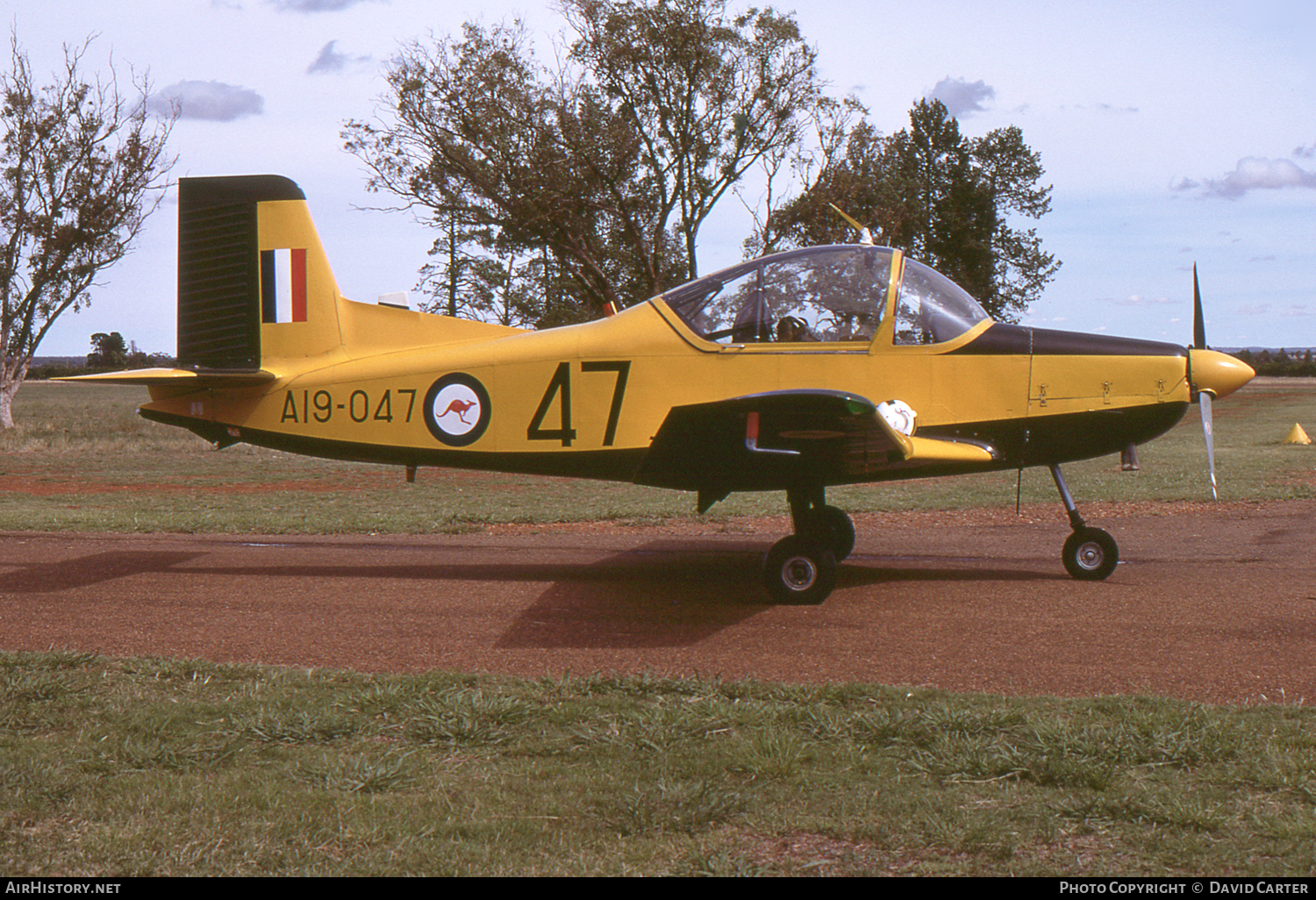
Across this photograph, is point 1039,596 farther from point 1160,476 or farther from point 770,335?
point 1160,476

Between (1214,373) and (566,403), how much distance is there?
5.16 m

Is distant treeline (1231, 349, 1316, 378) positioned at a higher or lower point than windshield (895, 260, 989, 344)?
higher

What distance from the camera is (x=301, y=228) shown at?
30.5 feet

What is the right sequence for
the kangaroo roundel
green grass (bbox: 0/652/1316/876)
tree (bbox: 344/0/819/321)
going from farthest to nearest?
tree (bbox: 344/0/819/321), the kangaroo roundel, green grass (bbox: 0/652/1316/876)

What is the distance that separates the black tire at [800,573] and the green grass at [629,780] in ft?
7.57

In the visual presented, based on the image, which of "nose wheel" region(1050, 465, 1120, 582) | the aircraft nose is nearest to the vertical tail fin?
"nose wheel" region(1050, 465, 1120, 582)

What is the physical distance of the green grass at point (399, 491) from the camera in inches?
499

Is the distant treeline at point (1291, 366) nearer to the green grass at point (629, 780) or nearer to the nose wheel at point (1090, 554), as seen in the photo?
the nose wheel at point (1090, 554)

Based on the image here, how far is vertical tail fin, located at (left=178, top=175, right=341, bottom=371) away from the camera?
29.6 ft

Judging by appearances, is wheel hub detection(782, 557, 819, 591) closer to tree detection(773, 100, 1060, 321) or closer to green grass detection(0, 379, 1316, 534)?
green grass detection(0, 379, 1316, 534)

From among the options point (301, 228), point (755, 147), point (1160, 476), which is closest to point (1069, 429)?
point (301, 228)

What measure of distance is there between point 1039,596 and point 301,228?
7.15 metres

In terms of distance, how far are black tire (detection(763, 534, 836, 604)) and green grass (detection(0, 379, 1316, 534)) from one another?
17.4 feet

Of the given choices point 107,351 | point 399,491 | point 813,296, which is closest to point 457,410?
point 813,296
